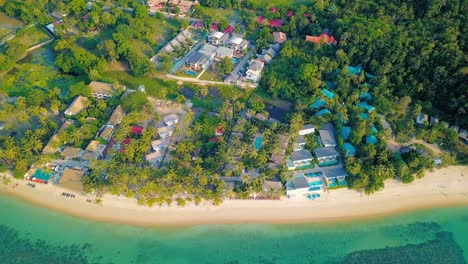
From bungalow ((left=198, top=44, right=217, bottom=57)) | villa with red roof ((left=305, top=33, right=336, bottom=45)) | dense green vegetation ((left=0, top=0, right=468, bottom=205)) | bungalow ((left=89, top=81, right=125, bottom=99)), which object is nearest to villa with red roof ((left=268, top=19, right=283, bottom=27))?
dense green vegetation ((left=0, top=0, right=468, bottom=205))

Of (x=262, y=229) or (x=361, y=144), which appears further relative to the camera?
(x=361, y=144)

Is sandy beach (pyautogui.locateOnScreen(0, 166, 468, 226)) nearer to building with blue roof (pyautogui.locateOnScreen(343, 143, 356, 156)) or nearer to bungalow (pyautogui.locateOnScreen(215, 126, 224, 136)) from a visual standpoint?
building with blue roof (pyautogui.locateOnScreen(343, 143, 356, 156))

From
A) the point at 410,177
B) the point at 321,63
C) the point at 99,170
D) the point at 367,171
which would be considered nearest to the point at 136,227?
the point at 99,170

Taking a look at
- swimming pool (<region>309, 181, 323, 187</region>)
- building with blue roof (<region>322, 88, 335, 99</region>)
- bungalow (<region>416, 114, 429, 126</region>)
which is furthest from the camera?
building with blue roof (<region>322, 88, 335, 99</region>)

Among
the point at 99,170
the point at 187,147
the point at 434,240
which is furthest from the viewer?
the point at 187,147

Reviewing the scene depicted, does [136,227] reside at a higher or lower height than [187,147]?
lower

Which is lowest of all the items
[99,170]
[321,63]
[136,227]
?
[136,227]

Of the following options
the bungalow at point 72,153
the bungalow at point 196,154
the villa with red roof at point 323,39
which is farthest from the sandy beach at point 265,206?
the villa with red roof at point 323,39

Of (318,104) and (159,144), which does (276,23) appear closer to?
(318,104)

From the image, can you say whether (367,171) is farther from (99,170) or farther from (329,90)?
(99,170)
